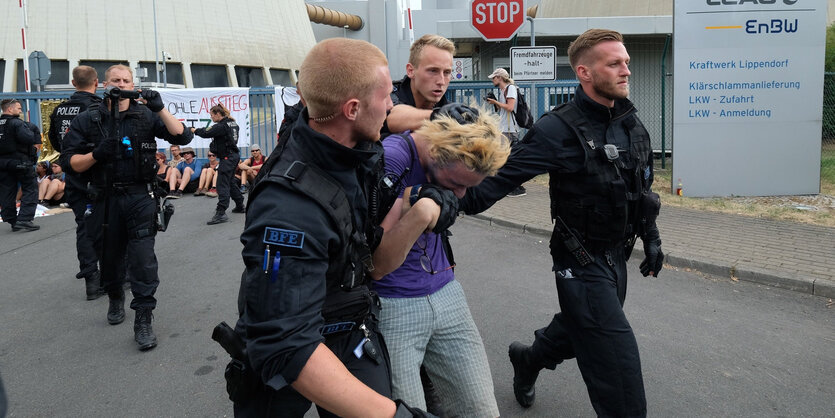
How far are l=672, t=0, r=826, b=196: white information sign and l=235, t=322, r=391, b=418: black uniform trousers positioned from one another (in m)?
9.36

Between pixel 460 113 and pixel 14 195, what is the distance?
10.0m

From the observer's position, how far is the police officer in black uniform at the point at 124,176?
4.74m

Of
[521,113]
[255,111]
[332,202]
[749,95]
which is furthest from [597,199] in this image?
[255,111]

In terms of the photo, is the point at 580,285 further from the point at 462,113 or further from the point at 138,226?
the point at 138,226

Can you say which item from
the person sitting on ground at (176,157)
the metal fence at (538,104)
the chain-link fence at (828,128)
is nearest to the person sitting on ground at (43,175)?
the metal fence at (538,104)

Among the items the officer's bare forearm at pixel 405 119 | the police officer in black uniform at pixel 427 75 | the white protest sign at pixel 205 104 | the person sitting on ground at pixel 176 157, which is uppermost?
the white protest sign at pixel 205 104

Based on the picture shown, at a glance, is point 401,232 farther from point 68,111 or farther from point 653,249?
point 68,111

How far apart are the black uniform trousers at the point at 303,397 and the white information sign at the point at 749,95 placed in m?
9.36

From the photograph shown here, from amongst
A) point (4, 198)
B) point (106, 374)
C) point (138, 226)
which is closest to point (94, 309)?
point (138, 226)

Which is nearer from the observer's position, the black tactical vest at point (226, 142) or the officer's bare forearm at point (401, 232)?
the officer's bare forearm at point (401, 232)

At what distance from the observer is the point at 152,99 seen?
4.68 metres

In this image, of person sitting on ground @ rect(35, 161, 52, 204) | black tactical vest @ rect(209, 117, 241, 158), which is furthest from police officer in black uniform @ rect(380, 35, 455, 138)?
person sitting on ground @ rect(35, 161, 52, 204)

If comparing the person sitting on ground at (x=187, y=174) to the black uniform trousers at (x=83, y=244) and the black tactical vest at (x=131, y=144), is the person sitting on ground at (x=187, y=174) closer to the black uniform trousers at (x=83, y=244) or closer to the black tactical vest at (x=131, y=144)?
the black uniform trousers at (x=83, y=244)

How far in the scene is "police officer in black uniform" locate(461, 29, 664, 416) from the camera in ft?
8.96
